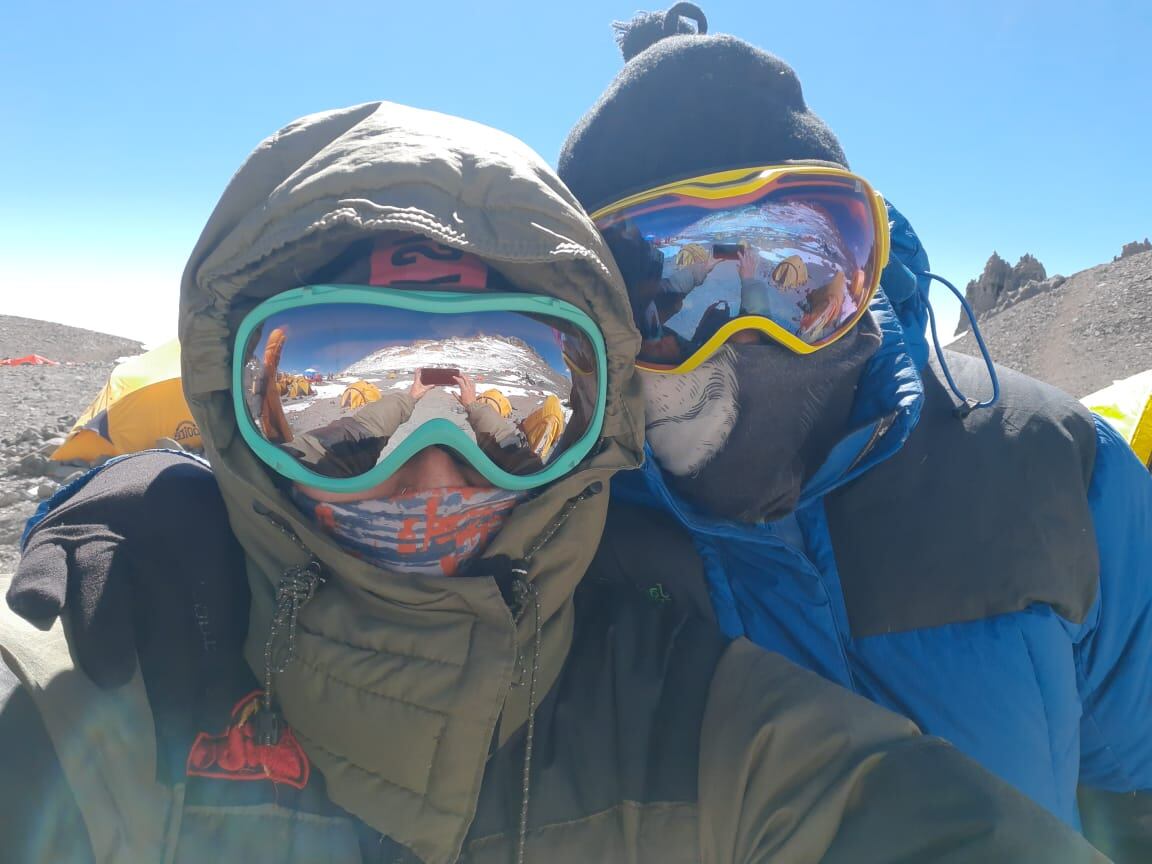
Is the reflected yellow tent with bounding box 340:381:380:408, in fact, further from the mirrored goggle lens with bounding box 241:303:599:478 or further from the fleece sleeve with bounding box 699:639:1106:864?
the fleece sleeve with bounding box 699:639:1106:864

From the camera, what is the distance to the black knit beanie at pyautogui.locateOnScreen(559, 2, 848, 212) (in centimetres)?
186

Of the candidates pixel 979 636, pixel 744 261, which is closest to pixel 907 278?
pixel 744 261

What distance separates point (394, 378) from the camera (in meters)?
1.55

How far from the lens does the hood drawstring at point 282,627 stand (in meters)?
1.37

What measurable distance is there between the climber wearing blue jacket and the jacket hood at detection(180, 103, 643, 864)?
40 centimetres

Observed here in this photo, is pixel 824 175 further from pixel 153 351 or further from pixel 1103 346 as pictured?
pixel 1103 346

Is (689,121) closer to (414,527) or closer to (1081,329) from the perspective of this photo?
(414,527)

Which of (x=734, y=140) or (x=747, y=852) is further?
(x=734, y=140)

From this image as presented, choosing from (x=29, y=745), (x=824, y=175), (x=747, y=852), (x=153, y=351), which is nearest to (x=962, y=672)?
(x=747, y=852)

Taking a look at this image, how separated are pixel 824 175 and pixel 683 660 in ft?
4.26

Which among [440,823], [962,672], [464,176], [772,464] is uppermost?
[464,176]

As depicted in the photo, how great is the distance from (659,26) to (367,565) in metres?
1.87

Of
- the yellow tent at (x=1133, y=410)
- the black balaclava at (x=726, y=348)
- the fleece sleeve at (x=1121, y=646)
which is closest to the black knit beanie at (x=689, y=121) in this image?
the black balaclava at (x=726, y=348)

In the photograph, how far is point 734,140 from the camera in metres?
1.87
